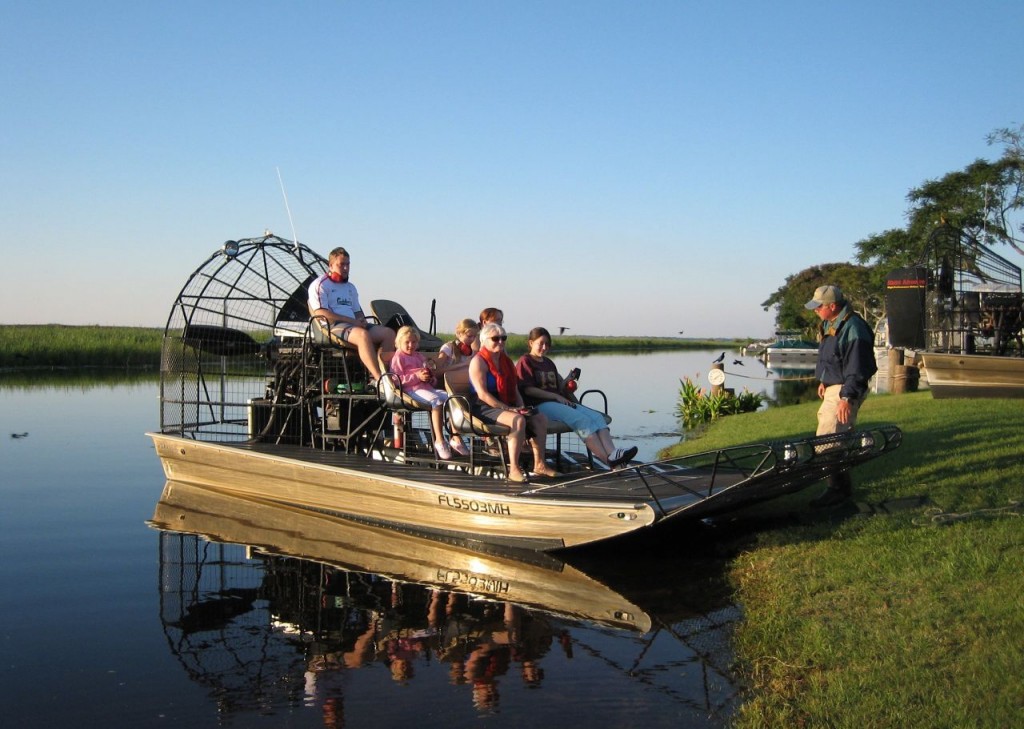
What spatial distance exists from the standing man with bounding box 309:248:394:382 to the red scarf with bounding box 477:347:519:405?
1.99 m

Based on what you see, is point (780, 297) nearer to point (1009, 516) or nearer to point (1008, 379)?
point (1008, 379)

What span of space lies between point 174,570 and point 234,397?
613 centimetres

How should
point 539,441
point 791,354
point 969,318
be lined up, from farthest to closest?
point 791,354 → point 969,318 → point 539,441

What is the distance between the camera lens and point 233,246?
13.4 meters

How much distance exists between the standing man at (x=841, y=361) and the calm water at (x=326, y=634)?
213 cm

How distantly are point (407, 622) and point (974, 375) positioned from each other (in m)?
16.0

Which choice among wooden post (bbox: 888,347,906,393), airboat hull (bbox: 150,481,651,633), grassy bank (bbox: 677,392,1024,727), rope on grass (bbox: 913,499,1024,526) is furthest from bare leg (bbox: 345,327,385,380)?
wooden post (bbox: 888,347,906,393)

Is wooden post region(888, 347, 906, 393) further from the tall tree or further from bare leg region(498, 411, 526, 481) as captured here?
the tall tree

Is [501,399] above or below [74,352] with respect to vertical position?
above

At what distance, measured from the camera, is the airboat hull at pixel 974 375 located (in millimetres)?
19406

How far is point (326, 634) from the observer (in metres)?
7.75

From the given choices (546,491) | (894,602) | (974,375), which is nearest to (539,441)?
(546,491)

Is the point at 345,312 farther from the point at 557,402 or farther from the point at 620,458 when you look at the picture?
the point at 620,458

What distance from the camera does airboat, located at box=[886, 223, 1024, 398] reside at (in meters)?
19.6
